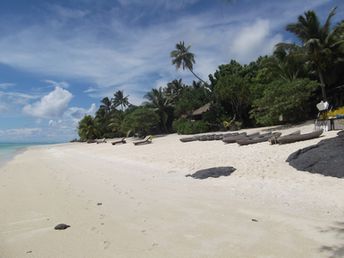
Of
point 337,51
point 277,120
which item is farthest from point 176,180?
point 337,51

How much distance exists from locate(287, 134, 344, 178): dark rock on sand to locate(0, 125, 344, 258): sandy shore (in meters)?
0.27

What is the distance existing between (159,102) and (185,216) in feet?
124

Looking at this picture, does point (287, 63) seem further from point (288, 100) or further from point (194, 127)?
point (194, 127)

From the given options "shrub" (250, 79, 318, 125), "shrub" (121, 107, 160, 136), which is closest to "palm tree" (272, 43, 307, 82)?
"shrub" (250, 79, 318, 125)

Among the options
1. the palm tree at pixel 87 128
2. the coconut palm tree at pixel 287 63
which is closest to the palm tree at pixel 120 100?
the palm tree at pixel 87 128

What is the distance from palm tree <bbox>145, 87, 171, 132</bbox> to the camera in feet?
141

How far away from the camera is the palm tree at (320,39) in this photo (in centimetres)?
2339

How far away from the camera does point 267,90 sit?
76.9 ft

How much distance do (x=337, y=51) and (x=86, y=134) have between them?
4534cm

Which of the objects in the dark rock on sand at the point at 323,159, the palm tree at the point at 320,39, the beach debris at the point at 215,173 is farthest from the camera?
the palm tree at the point at 320,39

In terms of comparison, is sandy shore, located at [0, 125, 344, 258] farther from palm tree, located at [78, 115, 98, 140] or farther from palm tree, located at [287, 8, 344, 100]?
palm tree, located at [78, 115, 98, 140]

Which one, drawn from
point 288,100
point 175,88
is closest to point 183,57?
point 175,88

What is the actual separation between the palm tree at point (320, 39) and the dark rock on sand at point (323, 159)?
16.0 m

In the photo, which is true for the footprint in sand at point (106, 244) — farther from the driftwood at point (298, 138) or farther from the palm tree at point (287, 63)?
the palm tree at point (287, 63)
